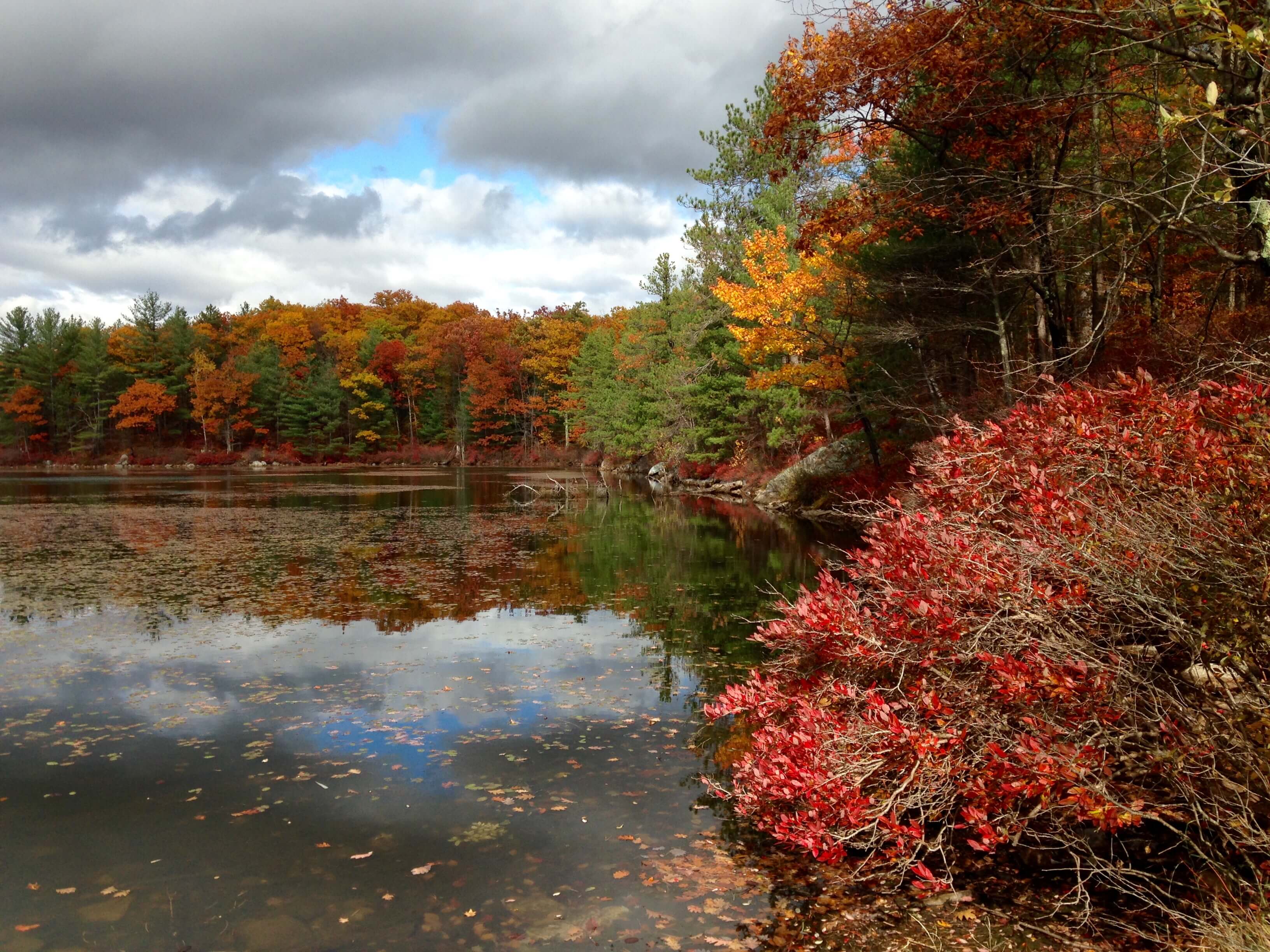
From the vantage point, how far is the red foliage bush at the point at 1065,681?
12.2ft

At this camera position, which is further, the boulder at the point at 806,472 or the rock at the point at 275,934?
the boulder at the point at 806,472

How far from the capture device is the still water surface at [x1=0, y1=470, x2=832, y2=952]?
4.16 meters

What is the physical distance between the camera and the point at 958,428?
6.88 m

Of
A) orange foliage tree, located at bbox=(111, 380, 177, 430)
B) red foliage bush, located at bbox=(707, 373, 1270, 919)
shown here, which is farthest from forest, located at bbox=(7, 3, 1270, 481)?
orange foliage tree, located at bbox=(111, 380, 177, 430)

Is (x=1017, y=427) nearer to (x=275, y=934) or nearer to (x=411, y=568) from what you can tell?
(x=275, y=934)

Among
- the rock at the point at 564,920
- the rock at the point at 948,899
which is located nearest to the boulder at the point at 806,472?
the rock at the point at 948,899

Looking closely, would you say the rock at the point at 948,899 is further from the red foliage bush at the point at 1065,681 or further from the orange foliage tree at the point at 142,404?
the orange foliage tree at the point at 142,404

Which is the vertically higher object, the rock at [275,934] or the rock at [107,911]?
the rock at [107,911]

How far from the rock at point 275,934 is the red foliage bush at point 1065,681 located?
233 cm

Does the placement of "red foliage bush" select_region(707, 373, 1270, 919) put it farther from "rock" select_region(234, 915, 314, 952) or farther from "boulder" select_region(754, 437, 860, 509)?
"boulder" select_region(754, 437, 860, 509)

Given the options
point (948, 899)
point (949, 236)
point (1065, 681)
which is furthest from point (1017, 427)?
point (949, 236)

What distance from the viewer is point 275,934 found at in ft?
13.0

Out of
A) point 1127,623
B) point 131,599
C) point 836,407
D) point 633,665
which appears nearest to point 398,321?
point 836,407

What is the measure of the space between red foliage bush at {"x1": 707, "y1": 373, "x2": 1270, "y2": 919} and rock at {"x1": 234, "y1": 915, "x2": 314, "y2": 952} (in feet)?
7.66
